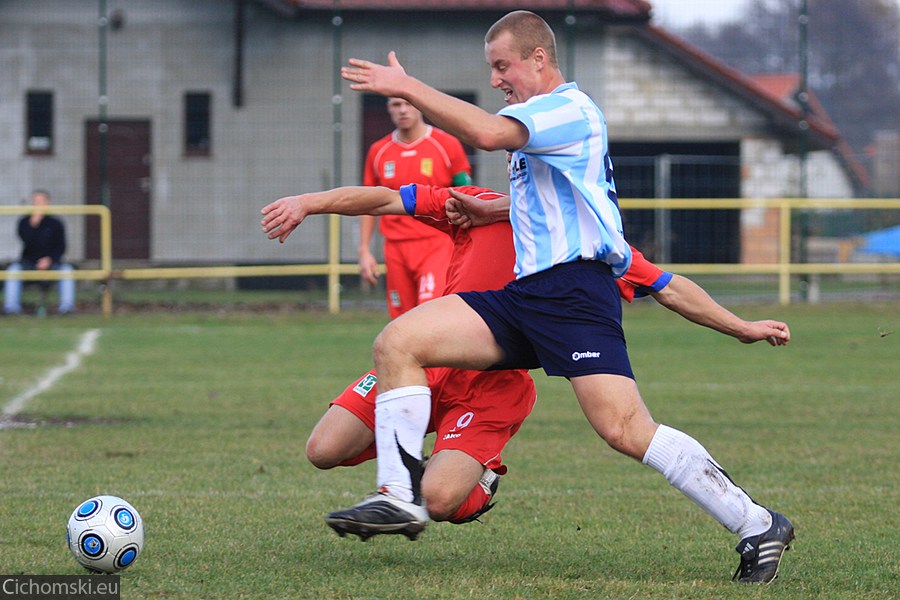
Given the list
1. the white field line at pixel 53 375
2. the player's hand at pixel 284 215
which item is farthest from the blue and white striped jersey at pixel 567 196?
the white field line at pixel 53 375

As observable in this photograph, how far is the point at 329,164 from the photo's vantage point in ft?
69.4

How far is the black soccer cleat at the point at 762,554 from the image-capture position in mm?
4461

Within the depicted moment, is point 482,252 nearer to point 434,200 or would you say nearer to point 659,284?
point 434,200

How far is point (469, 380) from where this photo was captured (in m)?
5.07

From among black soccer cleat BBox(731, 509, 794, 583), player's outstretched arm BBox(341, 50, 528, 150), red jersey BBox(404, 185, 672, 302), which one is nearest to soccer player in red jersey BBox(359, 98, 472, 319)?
red jersey BBox(404, 185, 672, 302)

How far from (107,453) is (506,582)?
11.5ft

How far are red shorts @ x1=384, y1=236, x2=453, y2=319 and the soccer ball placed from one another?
15.2 feet

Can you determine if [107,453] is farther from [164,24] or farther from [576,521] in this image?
[164,24]

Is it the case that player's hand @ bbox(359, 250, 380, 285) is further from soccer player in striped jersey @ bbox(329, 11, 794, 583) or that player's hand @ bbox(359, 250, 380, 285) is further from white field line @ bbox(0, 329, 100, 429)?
soccer player in striped jersey @ bbox(329, 11, 794, 583)

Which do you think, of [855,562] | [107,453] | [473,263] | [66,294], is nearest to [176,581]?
[473,263]

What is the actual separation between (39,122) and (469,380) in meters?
19.6

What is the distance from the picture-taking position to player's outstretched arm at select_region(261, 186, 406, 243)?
179 inches

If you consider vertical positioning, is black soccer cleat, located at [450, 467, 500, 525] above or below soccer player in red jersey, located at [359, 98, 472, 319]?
below

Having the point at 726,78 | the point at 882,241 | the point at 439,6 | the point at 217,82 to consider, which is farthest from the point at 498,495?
the point at 726,78
